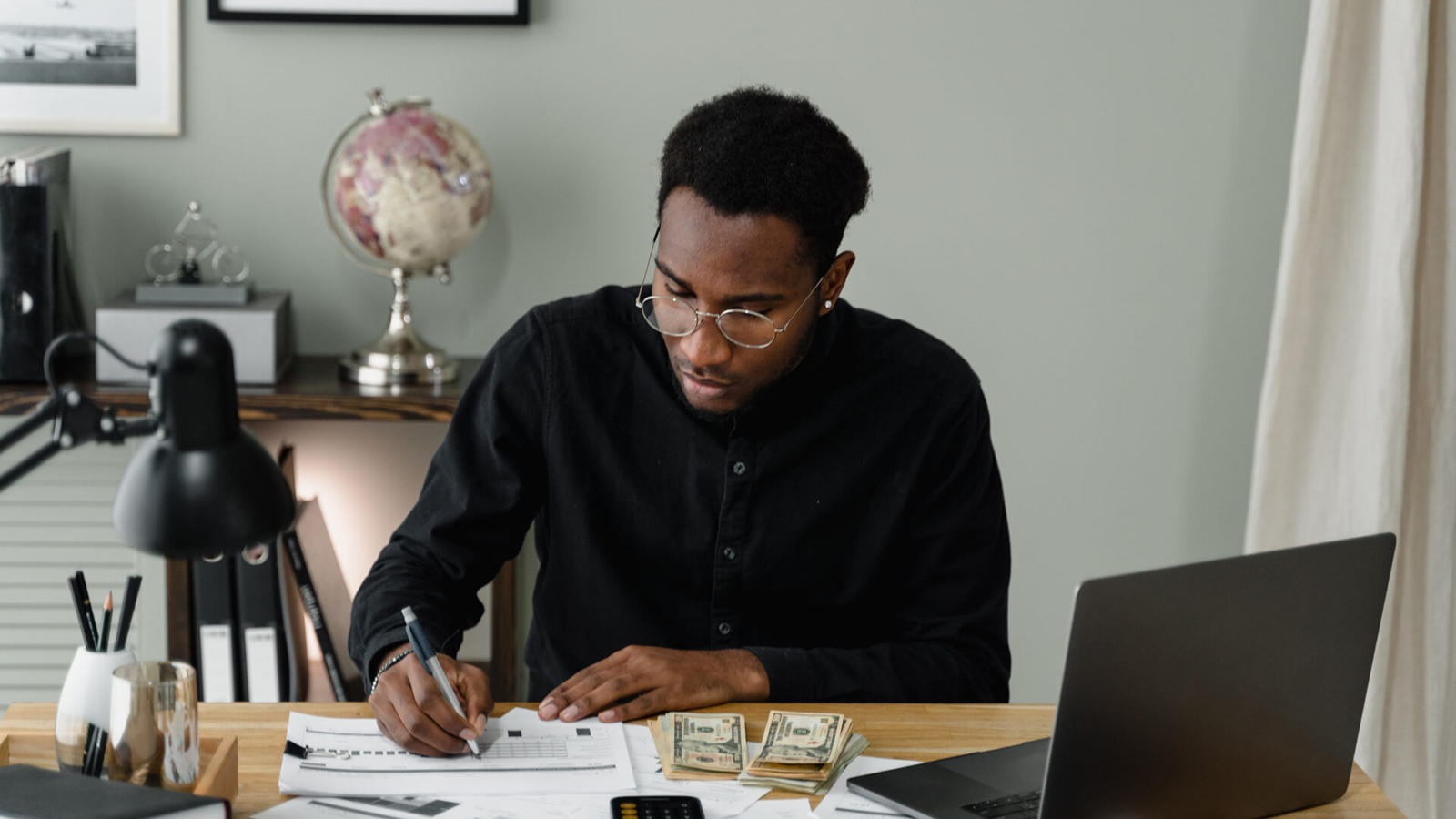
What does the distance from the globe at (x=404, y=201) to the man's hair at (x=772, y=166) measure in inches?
24.7

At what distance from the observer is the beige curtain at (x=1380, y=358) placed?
7.48 feet

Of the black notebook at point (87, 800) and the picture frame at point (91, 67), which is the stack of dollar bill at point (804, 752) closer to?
the black notebook at point (87, 800)

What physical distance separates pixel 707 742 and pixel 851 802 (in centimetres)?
15

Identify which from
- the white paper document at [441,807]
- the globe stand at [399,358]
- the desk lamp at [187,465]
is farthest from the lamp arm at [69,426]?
the globe stand at [399,358]

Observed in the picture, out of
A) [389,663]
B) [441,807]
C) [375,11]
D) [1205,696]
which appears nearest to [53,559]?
[375,11]

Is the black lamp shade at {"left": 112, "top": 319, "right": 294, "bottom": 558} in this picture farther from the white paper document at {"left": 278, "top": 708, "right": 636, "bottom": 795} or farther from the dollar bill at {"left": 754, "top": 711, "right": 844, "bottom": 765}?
the dollar bill at {"left": 754, "top": 711, "right": 844, "bottom": 765}

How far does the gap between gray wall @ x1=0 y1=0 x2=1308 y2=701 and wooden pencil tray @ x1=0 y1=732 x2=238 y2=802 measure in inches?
51.0

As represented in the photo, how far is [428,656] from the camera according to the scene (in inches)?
52.0

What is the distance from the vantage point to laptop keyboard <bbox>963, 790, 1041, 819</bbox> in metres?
1.19

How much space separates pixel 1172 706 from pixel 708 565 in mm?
669

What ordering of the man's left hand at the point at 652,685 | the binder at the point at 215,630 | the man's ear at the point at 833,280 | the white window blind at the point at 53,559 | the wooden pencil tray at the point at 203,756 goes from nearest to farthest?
the wooden pencil tray at the point at 203,756 < the man's left hand at the point at 652,685 < the man's ear at the point at 833,280 < the binder at the point at 215,630 < the white window blind at the point at 53,559

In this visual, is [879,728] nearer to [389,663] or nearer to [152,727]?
[389,663]

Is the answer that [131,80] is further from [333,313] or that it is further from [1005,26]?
[1005,26]

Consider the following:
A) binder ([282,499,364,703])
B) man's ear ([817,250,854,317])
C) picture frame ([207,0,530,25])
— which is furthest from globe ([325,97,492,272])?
man's ear ([817,250,854,317])
